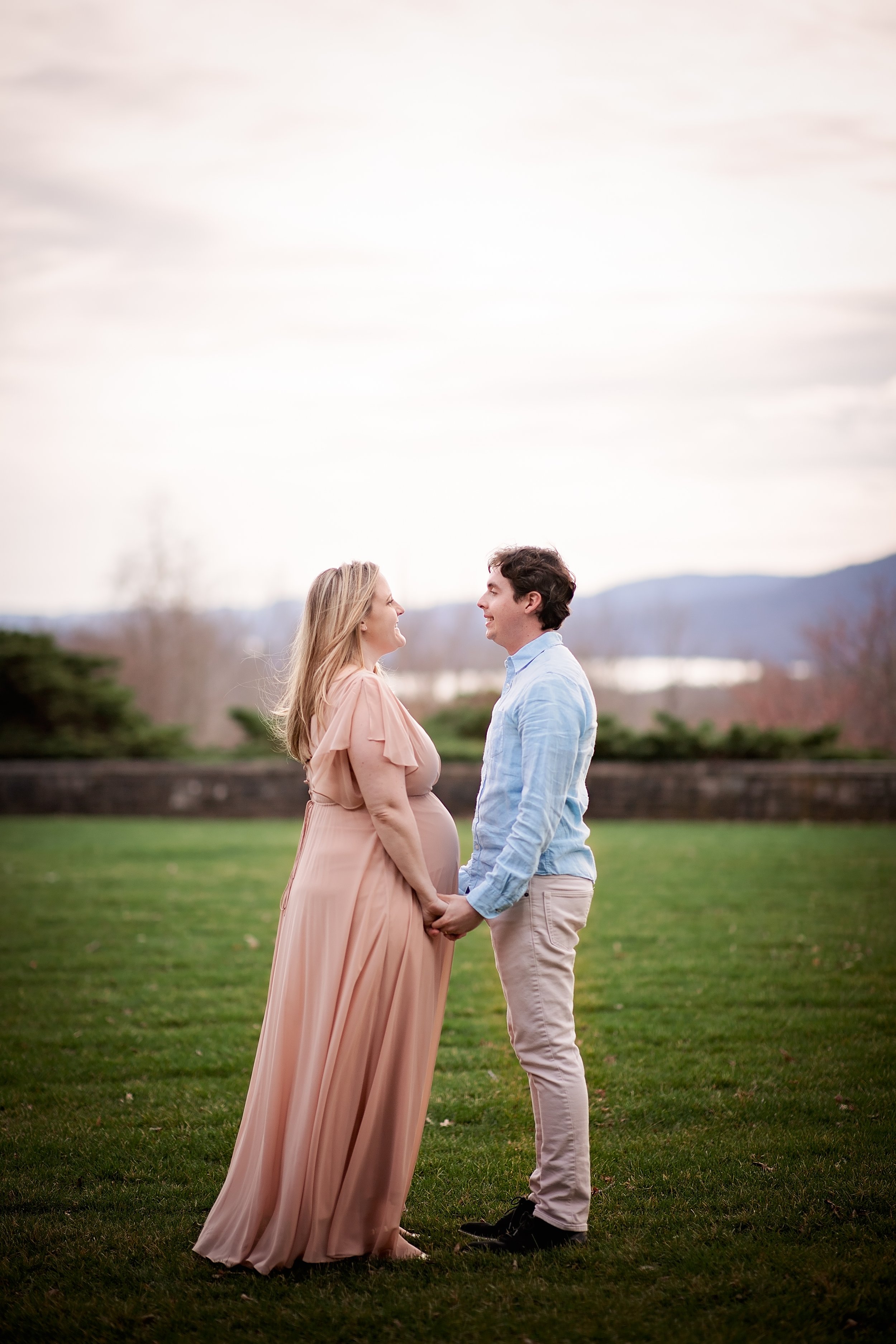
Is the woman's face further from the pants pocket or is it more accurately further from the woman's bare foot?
the woman's bare foot

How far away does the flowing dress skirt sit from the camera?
11.5ft

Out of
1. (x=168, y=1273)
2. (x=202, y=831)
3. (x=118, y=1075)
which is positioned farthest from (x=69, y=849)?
(x=168, y=1273)

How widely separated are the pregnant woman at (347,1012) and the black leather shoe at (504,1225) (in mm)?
288

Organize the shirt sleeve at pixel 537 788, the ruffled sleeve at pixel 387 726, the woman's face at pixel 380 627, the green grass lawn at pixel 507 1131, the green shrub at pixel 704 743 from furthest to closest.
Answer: the green shrub at pixel 704 743 < the woman's face at pixel 380 627 < the ruffled sleeve at pixel 387 726 < the shirt sleeve at pixel 537 788 < the green grass lawn at pixel 507 1131

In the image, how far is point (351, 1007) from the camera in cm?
354

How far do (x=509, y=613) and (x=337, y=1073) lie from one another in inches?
63.2

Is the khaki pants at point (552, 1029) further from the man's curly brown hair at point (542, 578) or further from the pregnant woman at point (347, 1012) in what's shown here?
the man's curly brown hair at point (542, 578)

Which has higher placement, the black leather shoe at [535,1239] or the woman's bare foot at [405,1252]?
the black leather shoe at [535,1239]

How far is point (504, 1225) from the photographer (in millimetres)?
3799

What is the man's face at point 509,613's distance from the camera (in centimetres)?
371

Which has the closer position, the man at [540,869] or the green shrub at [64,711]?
the man at [540,869]

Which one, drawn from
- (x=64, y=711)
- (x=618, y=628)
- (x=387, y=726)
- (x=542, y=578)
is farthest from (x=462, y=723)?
(x=618, y=628)

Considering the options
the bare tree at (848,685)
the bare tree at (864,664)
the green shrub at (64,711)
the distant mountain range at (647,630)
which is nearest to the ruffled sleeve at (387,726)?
the green shrub at (64,711)

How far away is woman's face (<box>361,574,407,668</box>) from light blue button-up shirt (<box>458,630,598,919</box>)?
0.42 metres
